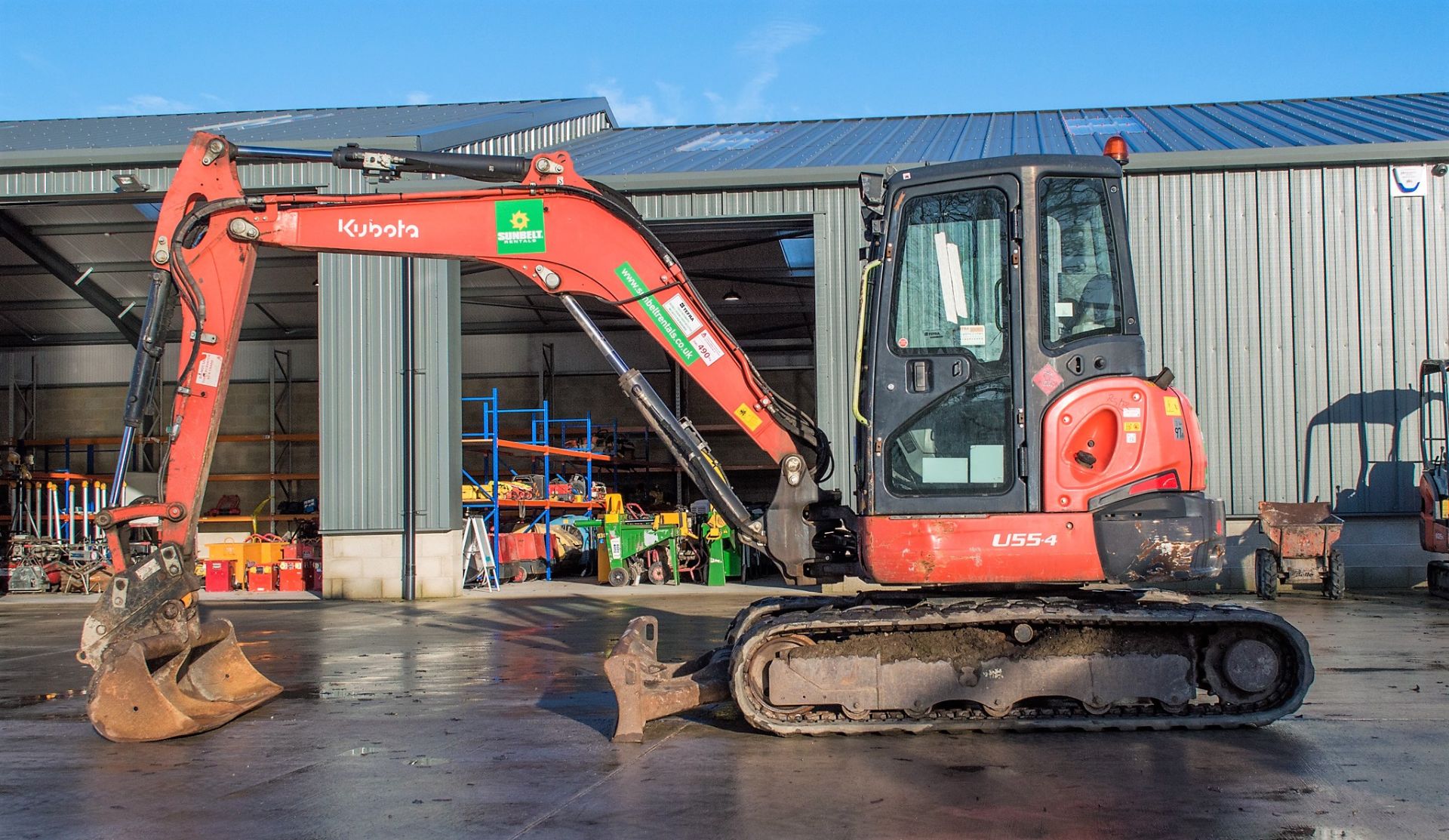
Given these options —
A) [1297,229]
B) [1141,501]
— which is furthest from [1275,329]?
[1141,501]

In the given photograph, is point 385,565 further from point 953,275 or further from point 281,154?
point 953,275

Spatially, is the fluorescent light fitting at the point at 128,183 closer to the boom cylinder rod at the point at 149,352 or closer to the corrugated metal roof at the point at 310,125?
the corrugated metal roof at the point at 310,125

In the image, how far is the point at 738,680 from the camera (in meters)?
6.98

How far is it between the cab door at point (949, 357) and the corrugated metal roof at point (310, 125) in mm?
13795

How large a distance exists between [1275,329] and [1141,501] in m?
12.4

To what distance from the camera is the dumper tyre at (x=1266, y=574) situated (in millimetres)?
16141

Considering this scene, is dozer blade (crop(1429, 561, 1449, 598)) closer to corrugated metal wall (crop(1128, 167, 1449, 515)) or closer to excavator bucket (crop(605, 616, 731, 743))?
corrugated metal wall (crop(1128, 167, 1449, 515))

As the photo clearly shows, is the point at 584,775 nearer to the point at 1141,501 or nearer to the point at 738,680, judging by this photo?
the point at 738,680

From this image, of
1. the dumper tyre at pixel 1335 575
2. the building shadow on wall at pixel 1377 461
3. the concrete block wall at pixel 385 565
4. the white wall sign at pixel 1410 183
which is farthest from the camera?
the concrete block wall at pixel 385 565

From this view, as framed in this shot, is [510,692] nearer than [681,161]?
Yes

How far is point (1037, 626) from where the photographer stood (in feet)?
23.3

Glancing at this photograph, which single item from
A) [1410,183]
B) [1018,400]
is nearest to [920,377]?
[1018,400]

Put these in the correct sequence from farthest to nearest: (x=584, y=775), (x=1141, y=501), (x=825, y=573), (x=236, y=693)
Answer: (x=236, y=693) → (x=825, y=573) → (x=1141, y=501) → (x=584, y=775)

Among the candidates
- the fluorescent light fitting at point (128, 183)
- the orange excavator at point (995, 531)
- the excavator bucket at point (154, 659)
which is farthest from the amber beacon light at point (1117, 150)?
the fluorescent light fitting at point (128, 183)
